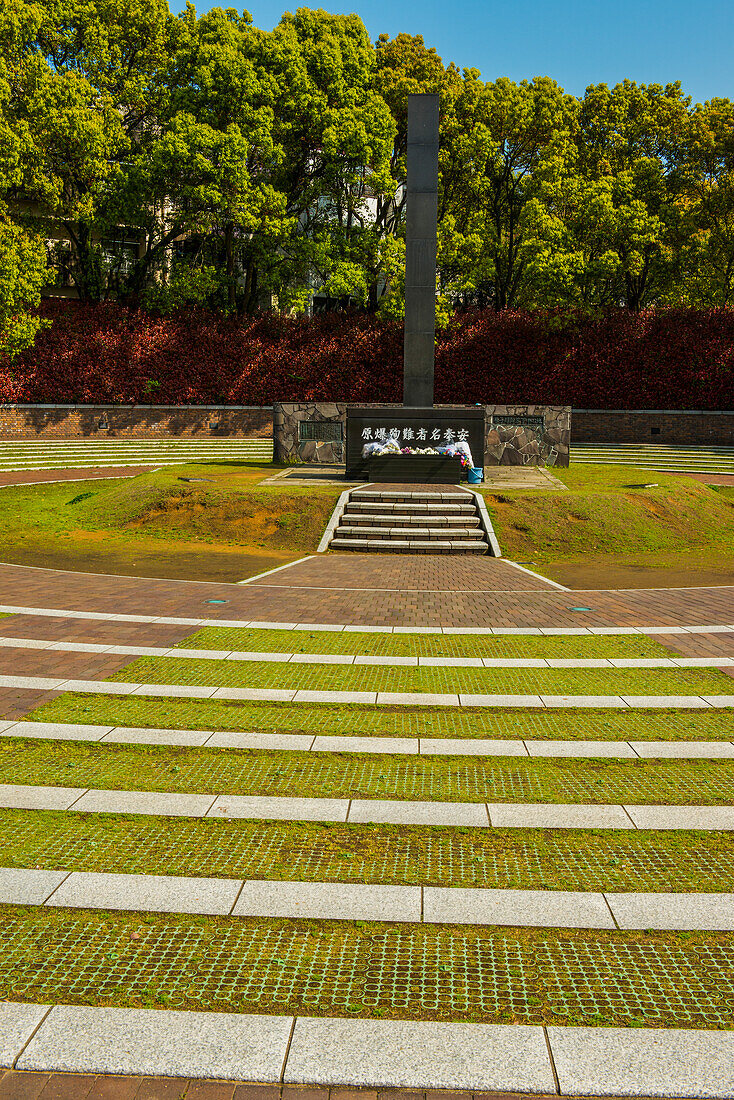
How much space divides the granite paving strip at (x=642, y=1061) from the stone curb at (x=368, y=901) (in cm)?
86

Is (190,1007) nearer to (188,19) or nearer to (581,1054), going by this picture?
(581,1054)

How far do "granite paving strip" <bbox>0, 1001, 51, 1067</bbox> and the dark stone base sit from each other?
1857 cm

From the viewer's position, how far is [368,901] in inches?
192

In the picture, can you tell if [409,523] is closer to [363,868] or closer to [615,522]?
[615,522]

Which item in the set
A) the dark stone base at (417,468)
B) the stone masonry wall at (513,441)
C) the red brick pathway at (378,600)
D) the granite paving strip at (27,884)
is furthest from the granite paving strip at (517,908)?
the stone masonry wall at (513,441)

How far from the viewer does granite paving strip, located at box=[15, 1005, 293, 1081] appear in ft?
11.8

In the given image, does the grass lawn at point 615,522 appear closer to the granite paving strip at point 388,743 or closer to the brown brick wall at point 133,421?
the granite paving strip at point 388,743

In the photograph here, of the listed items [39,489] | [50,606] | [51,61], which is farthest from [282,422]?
[51,61]

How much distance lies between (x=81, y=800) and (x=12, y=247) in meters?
33.5

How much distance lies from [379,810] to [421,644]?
15.0 ft

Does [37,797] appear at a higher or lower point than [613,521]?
lower

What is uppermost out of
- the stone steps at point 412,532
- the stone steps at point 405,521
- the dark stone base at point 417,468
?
the dark stone base at point 417,468

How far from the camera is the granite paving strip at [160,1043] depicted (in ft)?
11.8

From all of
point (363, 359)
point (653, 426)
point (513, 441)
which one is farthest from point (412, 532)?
point (363, 359)
